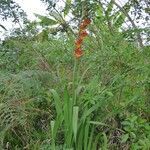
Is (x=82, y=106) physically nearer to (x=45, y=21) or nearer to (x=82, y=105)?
(x=82, y=105)

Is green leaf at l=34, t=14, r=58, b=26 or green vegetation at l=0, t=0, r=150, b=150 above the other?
green leaf at l=34, t=14, r=58, b=26

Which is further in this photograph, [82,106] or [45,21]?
[45,21]

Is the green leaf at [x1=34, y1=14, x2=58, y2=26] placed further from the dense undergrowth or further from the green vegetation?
the dense undergrowth

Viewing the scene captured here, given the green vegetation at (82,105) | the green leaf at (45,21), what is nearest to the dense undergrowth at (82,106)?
the green vegetation at (82,105)

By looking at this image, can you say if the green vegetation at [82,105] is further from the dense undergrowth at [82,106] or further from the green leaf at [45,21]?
the green leaf at [45,21]

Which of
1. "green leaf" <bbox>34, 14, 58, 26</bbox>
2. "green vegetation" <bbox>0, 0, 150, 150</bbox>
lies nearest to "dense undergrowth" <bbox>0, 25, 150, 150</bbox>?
"green vegetation" <bbox>0, 0, 150, 150</bbox>

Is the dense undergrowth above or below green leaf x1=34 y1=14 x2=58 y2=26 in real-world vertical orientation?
below

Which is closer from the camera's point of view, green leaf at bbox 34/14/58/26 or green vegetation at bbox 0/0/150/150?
green vegetation at bbox 0/0/150/150

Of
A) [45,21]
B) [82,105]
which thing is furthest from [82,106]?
[45,21]

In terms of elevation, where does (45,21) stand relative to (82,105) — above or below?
above

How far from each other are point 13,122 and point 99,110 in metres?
0.64

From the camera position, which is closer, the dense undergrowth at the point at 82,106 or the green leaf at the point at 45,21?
the dense undergrowth at the point at 82,106

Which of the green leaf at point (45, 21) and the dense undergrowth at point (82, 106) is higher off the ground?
the green leaf at point (45, 21)

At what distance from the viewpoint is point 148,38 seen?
14.8 feet
